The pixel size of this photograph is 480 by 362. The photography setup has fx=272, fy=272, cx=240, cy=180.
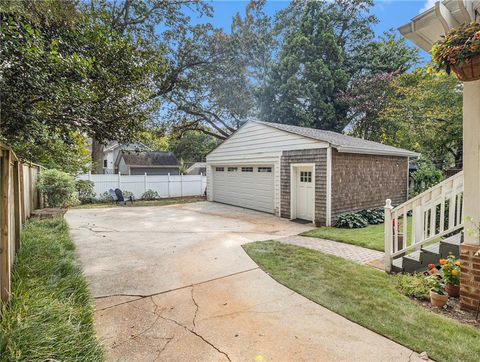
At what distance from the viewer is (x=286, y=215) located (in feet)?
33.4

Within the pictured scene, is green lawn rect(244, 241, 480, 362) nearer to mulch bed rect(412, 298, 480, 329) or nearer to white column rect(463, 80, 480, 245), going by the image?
mulch bed rect(412, 298, 480, 329)

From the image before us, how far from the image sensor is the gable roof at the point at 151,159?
2288cm

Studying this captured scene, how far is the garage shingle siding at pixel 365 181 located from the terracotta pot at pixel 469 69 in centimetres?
583

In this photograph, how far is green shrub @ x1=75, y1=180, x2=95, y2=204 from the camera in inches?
552

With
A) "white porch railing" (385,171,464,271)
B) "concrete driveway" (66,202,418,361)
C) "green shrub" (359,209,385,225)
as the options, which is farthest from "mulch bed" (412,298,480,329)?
"green shrub" (359,209,385,225)

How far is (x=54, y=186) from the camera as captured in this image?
9578 millimetres

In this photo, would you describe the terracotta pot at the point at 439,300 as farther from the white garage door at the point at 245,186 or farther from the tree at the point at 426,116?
the tree at the point at 426,116

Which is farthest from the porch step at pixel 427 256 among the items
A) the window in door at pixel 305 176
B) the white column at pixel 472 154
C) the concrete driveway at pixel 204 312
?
the window in door at pixel 305 176

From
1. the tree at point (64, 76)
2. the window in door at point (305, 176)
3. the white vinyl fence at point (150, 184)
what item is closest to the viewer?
the tree at point (64, 76)

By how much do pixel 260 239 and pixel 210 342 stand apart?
4262 mm

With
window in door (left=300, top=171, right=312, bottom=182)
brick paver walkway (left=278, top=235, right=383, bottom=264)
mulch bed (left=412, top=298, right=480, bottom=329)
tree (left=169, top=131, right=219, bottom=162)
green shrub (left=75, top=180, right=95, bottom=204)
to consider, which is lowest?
brick paver walkway (left=278, top=235, right=383, bottom=264)

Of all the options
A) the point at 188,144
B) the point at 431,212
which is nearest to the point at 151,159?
the point at 188,144

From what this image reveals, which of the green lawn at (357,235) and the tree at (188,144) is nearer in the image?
the green lawn at (357,235)

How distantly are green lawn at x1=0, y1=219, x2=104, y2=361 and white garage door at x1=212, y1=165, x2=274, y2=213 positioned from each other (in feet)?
27.5
